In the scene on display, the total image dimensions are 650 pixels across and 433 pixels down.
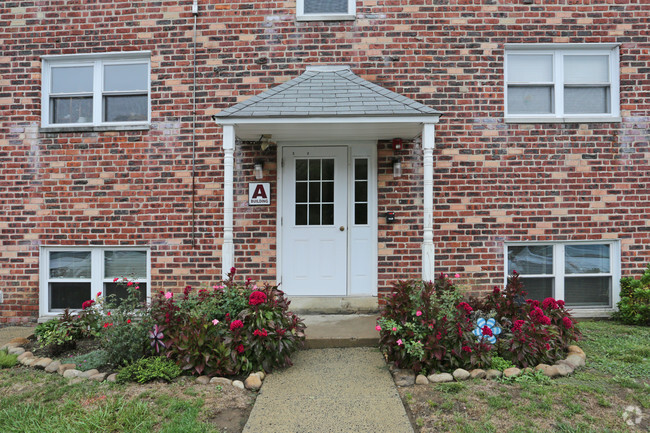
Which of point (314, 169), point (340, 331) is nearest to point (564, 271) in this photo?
point (340, 331)

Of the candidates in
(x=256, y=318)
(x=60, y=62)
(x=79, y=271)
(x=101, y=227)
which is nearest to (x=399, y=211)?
(x=256, y=318)

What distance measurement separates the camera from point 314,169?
6.08 m

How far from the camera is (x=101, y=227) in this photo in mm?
6012

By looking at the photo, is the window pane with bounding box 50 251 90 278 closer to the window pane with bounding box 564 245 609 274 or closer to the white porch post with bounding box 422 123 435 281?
Answer: the white porch post with bounding box 422 123 435 281

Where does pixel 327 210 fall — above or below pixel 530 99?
below

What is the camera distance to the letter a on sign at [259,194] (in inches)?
235

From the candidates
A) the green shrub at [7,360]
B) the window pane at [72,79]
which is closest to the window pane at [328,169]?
the window pane at [72,79]

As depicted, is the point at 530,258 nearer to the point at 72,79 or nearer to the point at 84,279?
the point at 84,279

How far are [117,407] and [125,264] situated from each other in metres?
3.30

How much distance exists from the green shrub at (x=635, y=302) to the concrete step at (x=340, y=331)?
340 centimetres

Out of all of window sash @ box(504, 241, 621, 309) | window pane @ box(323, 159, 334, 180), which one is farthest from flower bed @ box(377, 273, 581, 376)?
window pane @ box(323, 159, 334, 180)

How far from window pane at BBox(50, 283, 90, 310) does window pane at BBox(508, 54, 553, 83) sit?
713cm

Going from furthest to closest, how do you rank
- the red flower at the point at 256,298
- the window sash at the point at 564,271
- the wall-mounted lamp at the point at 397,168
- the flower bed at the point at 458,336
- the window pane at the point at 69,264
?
1. the window pane at the point at 69,264
2. the window sash at the point at 564,271
3. the wall-mounted lamp at the point at 397,168
4. the red flower at the point at 256,298
5. the flower bed at the point at 458,336

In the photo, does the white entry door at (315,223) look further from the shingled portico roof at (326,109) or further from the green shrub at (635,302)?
the green shrub at (635,302)
